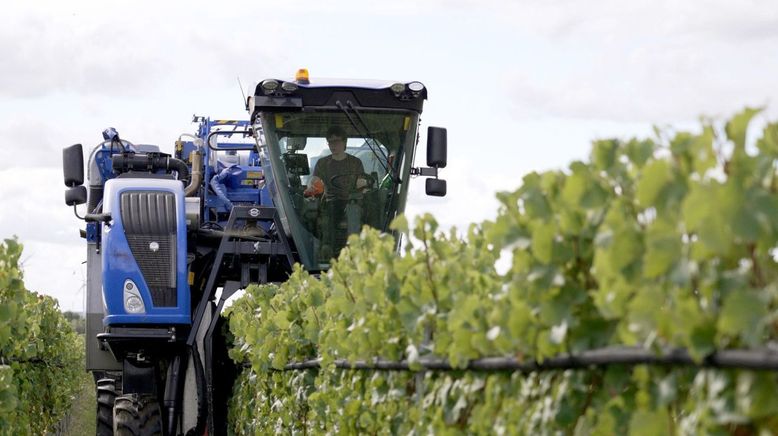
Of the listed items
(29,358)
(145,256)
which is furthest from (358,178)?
(29,358)

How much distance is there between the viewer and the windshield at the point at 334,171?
11.0 metres

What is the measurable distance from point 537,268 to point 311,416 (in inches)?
174

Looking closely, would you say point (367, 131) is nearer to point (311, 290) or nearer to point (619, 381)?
point (311, 290)

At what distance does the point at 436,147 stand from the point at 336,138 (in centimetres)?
84

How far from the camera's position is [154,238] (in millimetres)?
11125

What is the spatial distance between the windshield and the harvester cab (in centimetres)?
1

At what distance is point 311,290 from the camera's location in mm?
7777

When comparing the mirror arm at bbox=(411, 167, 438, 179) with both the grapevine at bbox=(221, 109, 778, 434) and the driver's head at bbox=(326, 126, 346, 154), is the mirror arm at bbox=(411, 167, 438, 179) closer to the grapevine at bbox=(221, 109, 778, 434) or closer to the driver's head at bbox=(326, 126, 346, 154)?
the driver's head at bbox=(326, 126, 346, 154)

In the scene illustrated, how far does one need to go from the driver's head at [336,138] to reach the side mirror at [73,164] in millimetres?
1985

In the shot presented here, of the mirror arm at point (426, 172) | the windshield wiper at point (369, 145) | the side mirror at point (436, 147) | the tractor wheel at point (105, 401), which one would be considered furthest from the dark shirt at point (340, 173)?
the tractor wheel at point (105, 401)

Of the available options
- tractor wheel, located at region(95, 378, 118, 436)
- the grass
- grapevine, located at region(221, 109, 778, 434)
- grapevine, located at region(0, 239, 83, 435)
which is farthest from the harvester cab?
the grass

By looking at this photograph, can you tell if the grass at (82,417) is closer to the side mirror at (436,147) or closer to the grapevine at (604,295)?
the side mirror at (436,147)

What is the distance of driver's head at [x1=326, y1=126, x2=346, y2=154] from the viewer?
10969mm

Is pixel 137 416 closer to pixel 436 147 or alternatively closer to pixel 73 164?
pixel 73 164
